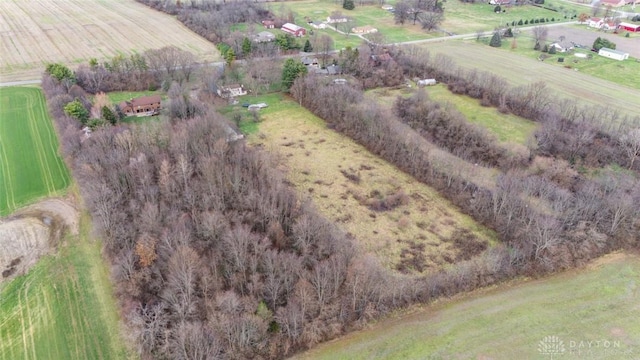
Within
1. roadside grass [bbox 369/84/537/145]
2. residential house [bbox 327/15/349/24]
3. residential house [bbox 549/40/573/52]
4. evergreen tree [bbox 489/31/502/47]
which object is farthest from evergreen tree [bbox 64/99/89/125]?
residential house [bbox 549/40/573/52]

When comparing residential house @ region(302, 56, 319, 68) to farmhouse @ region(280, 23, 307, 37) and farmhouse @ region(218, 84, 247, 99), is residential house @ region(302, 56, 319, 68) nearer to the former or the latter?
farmhouse @ region(218, 84, 247, 99)

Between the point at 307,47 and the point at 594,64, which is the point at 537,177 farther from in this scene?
the point at 307,47

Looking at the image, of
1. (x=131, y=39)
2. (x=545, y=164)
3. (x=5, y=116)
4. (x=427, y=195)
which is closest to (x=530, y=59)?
(x=545, y=164)

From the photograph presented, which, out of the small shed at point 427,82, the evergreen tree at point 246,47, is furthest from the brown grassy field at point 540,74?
the evergreen tree at point 246,47

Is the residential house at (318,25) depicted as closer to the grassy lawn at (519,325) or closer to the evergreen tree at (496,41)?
the evergreen tree at (496,41)

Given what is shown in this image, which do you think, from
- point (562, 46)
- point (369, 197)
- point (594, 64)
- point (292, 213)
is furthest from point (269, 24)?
point (292, 213)

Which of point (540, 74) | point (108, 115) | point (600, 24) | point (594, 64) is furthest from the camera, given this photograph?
point (600, 24)
